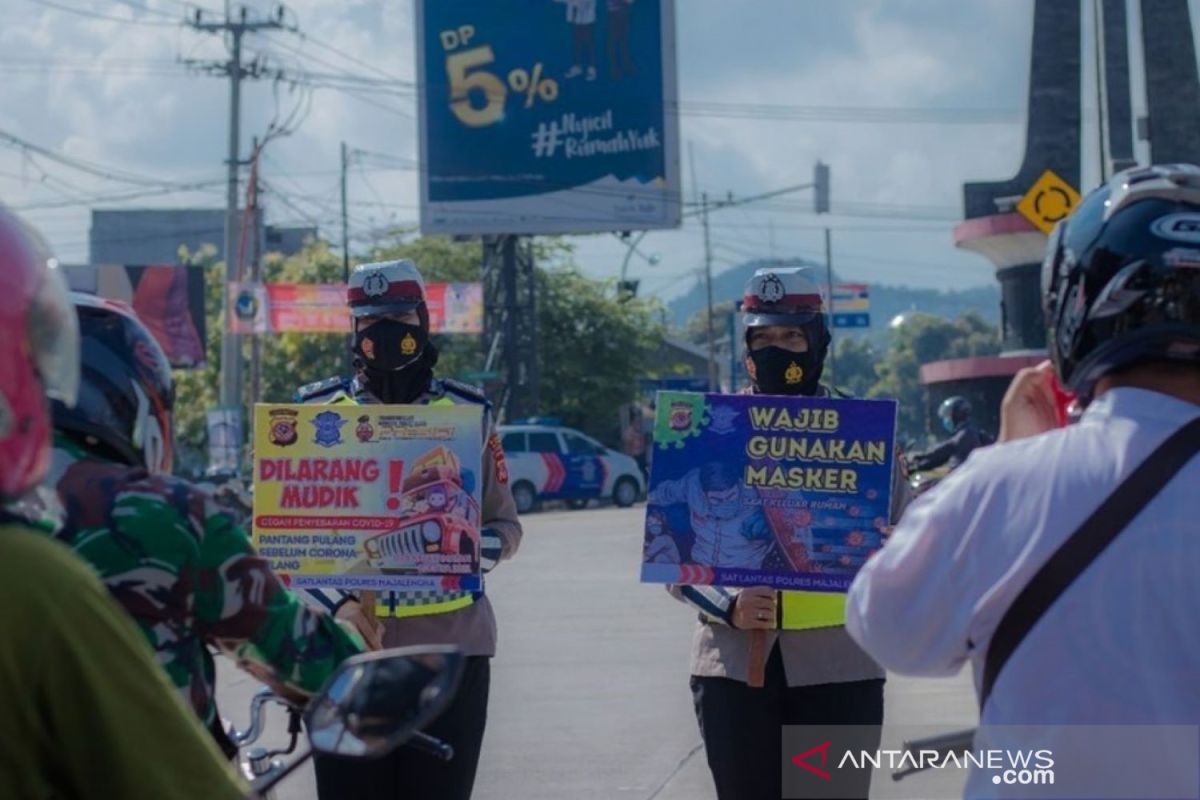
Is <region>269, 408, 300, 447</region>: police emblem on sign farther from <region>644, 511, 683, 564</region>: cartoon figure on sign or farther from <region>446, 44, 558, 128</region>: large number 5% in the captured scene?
<region>446, 44, 558, 128</region>: large number 5%

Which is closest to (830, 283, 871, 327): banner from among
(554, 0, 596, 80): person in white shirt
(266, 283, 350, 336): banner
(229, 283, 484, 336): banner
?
(554, 0, 596, 80): person in white shirt

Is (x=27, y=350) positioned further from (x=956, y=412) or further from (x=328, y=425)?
(x=956, y=412)

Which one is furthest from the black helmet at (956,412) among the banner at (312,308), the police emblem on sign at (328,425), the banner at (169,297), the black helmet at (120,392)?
the banner at (169,297)

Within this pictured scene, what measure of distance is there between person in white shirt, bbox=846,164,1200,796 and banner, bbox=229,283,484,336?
37215 millimetres

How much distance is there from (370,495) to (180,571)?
2367 millimetres

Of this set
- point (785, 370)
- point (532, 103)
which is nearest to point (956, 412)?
point (785, 370)

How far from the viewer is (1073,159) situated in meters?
23.0

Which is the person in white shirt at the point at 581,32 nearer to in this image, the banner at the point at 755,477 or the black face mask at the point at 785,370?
the black face mask at the point at 785,370

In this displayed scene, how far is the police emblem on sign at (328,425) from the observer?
5.13 m

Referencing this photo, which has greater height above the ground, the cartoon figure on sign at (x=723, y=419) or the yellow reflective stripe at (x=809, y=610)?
the cartoon figure on sign at (x=723, y=419)

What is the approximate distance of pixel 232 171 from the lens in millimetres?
40156

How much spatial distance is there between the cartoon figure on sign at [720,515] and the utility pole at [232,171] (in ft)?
103

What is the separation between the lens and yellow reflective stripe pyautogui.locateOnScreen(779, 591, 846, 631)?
16.6 ft

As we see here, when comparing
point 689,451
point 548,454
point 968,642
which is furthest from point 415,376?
point 548,454
